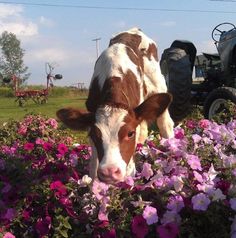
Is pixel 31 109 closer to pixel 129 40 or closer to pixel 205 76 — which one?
pixel 205 76

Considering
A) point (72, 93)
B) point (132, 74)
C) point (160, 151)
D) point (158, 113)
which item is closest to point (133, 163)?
point (160, 151)

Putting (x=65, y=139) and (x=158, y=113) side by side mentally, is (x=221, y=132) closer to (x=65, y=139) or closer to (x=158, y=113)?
(x=158, y=113)

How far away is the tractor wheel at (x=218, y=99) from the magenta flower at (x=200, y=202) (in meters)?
5.43

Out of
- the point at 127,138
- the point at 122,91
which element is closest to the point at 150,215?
the point at 127,138

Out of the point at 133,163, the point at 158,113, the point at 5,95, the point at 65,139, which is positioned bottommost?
the point at 5,95

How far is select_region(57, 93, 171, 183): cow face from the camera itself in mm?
3890

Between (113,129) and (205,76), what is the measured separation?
6998mm

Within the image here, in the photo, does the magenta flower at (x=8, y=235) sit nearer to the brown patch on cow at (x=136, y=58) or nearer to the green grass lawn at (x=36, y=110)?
the brown patch on cow at (x=136, y=58)

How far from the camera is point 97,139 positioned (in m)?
4.29

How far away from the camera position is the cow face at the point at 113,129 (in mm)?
3890

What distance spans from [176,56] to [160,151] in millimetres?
4990

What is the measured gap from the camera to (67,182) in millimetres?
3998

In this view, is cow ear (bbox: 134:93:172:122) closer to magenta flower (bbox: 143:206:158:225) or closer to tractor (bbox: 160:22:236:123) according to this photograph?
magenta flower (bbox: 143:206:158:225)

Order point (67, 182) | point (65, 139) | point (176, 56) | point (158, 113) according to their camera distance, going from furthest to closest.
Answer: point (176, 56) → point (65, 139) → point (158, 113) → point (67, 182)
